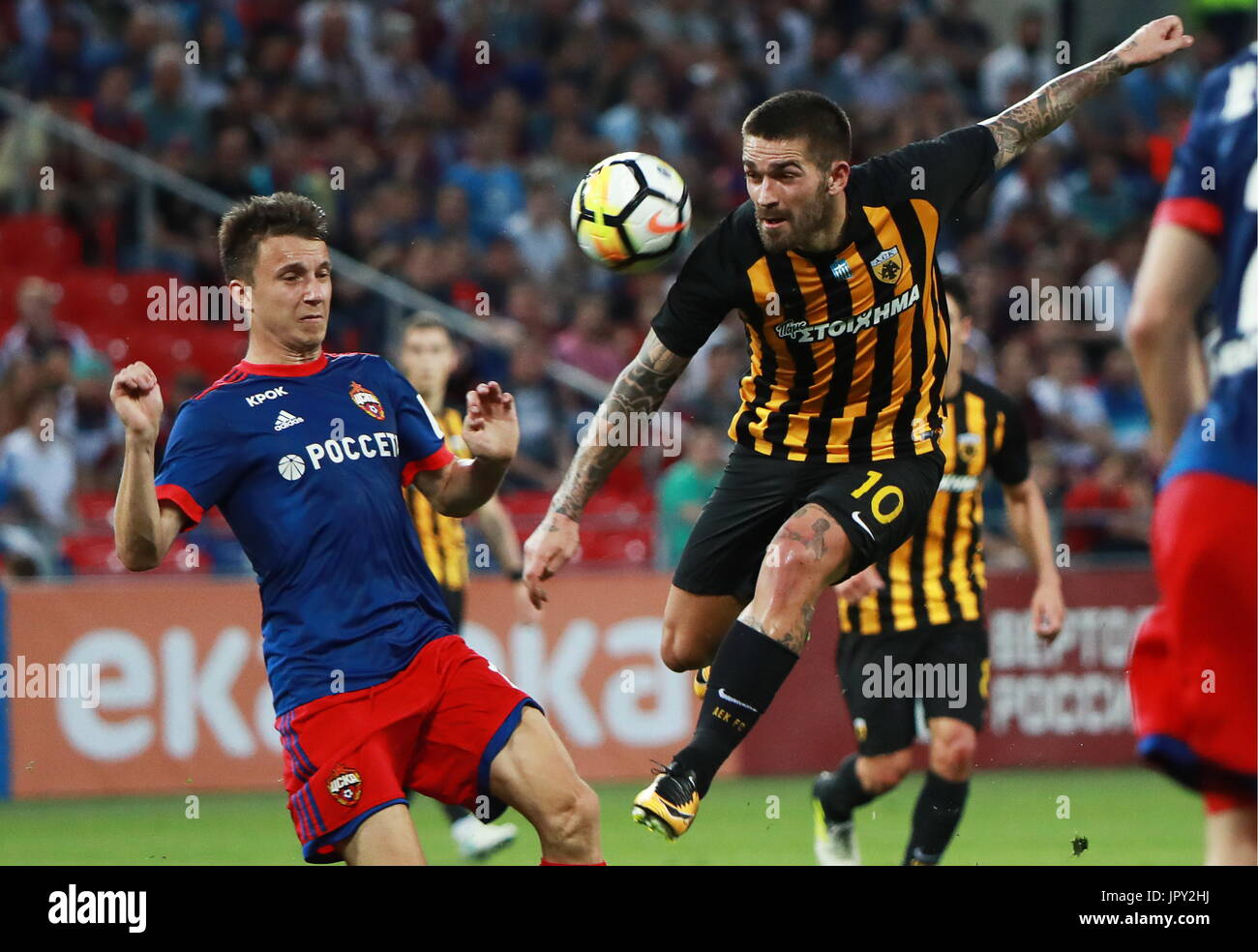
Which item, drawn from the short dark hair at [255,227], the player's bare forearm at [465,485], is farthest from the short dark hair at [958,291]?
the short dark hair at [255,227]

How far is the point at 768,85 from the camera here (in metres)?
17.2

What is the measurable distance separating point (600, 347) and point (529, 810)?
9.19 m

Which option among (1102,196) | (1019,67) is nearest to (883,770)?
(1102,196)

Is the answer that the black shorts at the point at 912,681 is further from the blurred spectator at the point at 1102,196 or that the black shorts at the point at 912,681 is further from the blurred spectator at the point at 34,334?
the blurred spectator at the point at 1102,196

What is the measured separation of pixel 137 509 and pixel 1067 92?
3.42 meters

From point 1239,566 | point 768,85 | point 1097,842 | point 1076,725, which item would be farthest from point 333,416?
point 768,85

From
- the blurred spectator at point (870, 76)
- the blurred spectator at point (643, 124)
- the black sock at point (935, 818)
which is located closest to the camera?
the black sock at point (935, 818)

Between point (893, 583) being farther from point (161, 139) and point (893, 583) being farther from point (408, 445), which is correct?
point (161, 139)

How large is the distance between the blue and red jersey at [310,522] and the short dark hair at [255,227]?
0.34m

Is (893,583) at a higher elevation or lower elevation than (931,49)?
lower

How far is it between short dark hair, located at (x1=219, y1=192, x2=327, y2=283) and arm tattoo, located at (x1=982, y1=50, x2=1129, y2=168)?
2340 mm

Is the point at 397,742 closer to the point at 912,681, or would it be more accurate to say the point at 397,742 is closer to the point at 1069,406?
the point at 912,681

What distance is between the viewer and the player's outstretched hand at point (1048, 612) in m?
7.80

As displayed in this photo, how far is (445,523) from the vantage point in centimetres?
930
